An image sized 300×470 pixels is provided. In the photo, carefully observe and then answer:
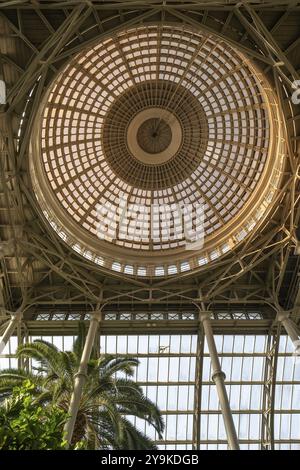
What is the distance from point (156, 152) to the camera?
117 ft

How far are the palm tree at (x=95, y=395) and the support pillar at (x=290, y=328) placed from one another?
361 inches

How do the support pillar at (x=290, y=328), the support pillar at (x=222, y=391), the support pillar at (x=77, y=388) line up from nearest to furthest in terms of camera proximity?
the support pillar at (x=77, y=388)
the support pillar at (x=222, y=391)
the support pillar at (x=290, y=328)

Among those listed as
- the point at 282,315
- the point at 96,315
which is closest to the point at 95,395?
the point at 96,315

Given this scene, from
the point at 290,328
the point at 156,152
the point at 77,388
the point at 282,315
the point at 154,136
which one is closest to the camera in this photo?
the point at 77,388

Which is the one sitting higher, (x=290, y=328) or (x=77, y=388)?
(x=290, y=328)

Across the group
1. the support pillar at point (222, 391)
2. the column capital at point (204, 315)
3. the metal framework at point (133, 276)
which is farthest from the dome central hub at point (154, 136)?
the support pillar at point (222, 391)

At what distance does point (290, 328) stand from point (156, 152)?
54.0 ft

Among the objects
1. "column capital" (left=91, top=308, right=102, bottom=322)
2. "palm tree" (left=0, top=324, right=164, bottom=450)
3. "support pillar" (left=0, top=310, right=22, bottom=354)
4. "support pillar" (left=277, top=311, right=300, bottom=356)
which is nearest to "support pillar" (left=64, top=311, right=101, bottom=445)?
"palm tree" (left=0, top=324, right=164, bottom=450)

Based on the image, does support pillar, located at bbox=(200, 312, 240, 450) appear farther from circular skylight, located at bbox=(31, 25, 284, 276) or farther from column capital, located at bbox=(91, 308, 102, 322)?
column capital, located at bbox=(91, 308, 102, 322)

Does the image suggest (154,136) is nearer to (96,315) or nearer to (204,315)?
(204,315)

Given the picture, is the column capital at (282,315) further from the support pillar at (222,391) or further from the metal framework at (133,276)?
the support pillar at (222,391)

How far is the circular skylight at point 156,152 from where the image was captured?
31.0m

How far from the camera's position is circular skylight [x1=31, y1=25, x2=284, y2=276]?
3103cm
